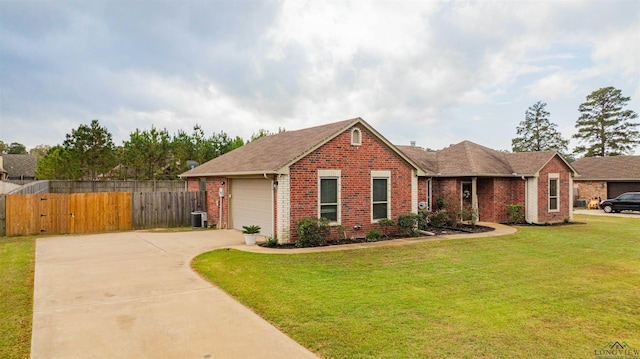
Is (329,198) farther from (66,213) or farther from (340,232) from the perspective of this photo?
(66,213)

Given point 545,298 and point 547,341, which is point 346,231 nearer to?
point 545,298

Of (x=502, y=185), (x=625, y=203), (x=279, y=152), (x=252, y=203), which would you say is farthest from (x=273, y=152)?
(x=625, y=203)

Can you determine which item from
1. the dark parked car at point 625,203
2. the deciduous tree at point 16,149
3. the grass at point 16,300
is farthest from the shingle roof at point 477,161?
the deciduous tree at point 16,149

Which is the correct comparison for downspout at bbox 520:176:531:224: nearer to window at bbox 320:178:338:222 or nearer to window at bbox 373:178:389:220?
window at bbox 373:178:389:220

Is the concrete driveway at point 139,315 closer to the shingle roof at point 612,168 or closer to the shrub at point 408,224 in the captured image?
the shrub at point 408,224

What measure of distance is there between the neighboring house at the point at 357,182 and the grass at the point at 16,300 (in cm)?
675

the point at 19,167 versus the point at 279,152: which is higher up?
the point at 19,167

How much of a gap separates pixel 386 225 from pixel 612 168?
26862 millimetres

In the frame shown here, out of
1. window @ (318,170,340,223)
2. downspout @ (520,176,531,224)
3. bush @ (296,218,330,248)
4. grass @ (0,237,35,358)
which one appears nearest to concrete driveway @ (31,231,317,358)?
grass @ (0,237,35,358)

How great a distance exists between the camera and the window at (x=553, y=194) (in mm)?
19594

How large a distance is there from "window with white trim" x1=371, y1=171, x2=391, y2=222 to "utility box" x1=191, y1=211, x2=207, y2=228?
27.4ft

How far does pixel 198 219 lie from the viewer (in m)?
17.8

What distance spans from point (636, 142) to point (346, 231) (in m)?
51.7

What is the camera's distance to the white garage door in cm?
1389
